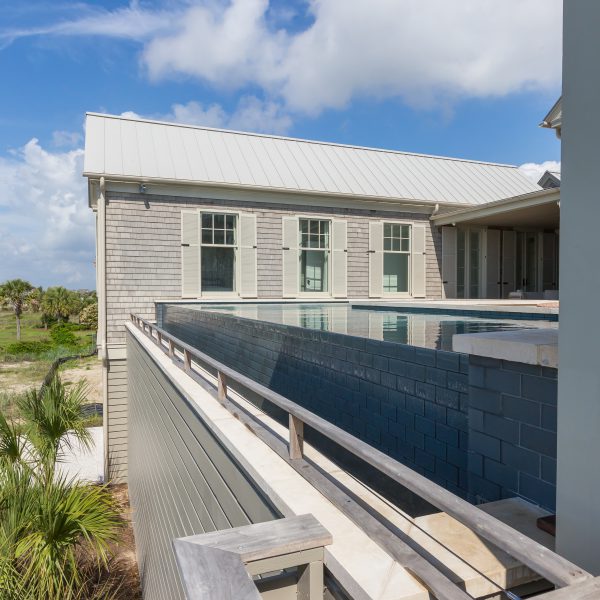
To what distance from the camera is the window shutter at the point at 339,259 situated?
41.0 feet

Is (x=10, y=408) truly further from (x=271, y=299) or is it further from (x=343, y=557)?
(x=343, y=557)

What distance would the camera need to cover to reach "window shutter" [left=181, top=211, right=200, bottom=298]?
1136 centimetres

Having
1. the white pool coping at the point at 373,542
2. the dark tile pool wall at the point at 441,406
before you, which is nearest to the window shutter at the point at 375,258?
the dark tile pool wall at the point at 441,406

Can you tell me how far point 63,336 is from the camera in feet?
122

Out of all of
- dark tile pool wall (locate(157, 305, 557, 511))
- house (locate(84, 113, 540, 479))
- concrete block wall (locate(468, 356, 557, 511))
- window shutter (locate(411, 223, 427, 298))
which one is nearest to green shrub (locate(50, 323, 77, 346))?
house (locate(84, 113, 540, 479))

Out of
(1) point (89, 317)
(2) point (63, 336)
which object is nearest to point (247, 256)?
(2) point (63, 336)

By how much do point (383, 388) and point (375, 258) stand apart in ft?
32.8

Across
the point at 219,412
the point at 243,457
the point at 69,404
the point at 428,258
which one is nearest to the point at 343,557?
the point at 243,457

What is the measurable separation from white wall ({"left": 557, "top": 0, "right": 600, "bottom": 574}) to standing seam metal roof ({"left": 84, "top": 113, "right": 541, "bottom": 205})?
400 inches

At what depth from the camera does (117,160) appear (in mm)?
10992

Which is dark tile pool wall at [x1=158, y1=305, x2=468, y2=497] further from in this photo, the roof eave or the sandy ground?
the sandy ground

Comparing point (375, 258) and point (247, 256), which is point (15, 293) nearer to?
point (247, 256)

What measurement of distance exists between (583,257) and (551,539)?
3.13 ft

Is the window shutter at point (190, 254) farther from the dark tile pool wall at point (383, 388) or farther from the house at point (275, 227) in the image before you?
the dark tile pool wall at point (383, 388)
